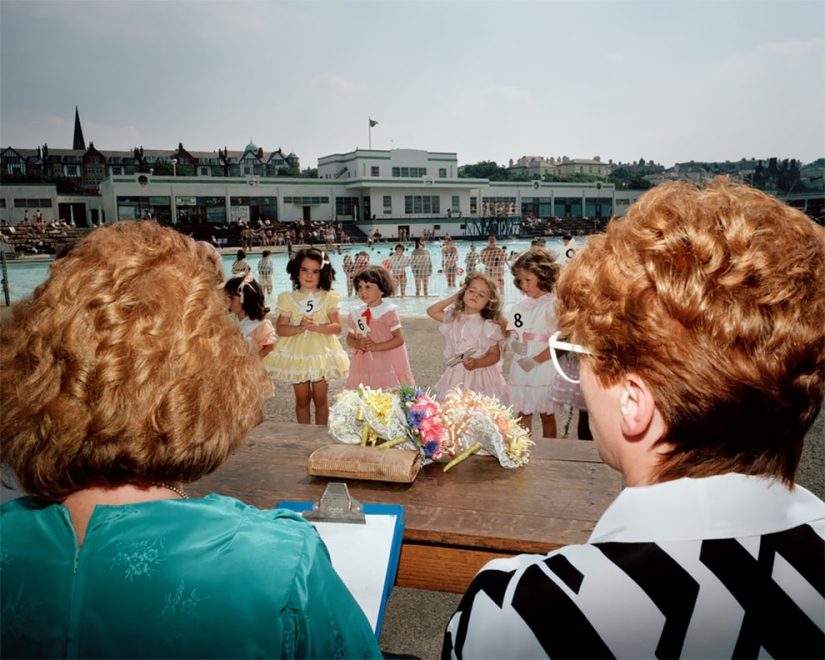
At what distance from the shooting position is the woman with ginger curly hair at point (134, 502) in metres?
0.93

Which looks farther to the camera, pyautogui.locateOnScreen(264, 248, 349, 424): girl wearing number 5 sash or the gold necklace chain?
pyautogui.locateOnScreen(264, 248, 349, 424): girl wearing number 5 sash

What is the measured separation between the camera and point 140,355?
100 cm

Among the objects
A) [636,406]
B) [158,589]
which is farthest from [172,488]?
→ [636,406]

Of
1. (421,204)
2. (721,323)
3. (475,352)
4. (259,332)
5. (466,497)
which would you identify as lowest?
(466,497)

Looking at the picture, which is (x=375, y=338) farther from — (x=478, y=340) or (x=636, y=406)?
(x=636, y=406)

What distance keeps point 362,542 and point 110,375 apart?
1.11 m

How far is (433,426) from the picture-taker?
106 inches

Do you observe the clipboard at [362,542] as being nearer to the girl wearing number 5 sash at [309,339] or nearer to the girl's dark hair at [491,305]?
the girl's dark hair at [491,305]

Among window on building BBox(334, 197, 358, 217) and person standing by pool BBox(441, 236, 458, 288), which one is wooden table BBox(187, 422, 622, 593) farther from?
window on building BBox(334, 197, 358, 217)

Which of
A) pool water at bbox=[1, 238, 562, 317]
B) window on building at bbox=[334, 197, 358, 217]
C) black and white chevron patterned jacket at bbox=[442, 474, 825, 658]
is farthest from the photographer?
window on building at bbox=[334, 197, 358, 217]

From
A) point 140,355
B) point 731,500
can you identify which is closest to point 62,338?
point 140,355

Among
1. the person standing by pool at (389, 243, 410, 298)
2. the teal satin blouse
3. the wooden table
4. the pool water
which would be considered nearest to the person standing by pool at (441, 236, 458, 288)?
the pool water

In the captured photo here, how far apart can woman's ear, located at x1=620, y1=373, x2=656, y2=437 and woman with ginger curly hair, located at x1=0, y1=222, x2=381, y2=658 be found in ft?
1.87

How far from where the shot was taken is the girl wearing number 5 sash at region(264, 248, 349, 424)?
17.7 ft
